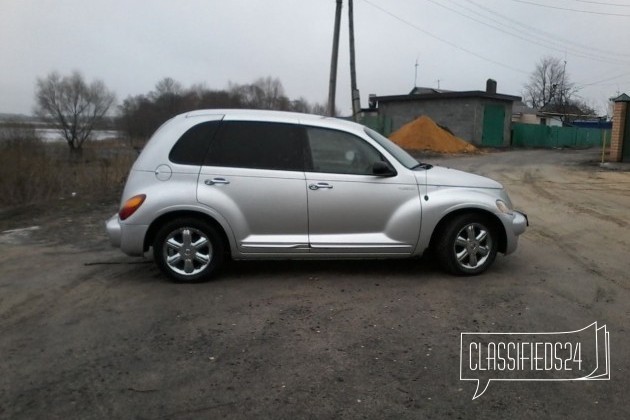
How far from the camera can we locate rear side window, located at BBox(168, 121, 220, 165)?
564cm

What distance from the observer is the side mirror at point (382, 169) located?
5.67m

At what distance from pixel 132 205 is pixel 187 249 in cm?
69

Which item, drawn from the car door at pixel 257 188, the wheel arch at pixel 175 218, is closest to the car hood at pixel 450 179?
the car door at pixel 257 188

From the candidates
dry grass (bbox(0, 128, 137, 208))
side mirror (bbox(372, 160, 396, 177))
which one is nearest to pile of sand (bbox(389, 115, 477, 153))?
dry grass (bbox(0, 128, 137, 208))

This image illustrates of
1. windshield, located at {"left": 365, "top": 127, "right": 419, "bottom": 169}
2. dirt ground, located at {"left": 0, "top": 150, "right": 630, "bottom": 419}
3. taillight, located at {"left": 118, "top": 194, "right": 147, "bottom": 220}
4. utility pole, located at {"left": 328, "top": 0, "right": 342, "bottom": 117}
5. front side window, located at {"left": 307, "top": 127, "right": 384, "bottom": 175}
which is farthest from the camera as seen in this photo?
utility pole, located at {"left": 328, "top": 0, "right": 342, "bottom": 117}

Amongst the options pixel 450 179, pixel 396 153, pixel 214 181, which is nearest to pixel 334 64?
pixel 396 153

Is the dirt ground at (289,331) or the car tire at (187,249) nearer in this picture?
the dirt ground at (289,331)

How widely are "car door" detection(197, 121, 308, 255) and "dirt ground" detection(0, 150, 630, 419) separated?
474 mm

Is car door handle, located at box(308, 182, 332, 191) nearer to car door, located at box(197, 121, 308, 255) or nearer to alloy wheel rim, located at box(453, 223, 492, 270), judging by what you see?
car door, located at box(197, 121, 308, 255)

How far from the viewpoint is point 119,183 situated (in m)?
15.8

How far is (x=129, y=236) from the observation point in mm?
5559

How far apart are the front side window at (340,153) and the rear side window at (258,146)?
0.14 metres

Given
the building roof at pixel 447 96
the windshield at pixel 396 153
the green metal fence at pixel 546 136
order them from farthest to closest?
the green metal fence at pixel 546 136 → the building roof at pixel 447 96 → the windshield at pixel 396 153

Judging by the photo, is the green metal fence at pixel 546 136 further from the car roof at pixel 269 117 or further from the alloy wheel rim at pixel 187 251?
the alloy wheel rim at pixel 187 251
